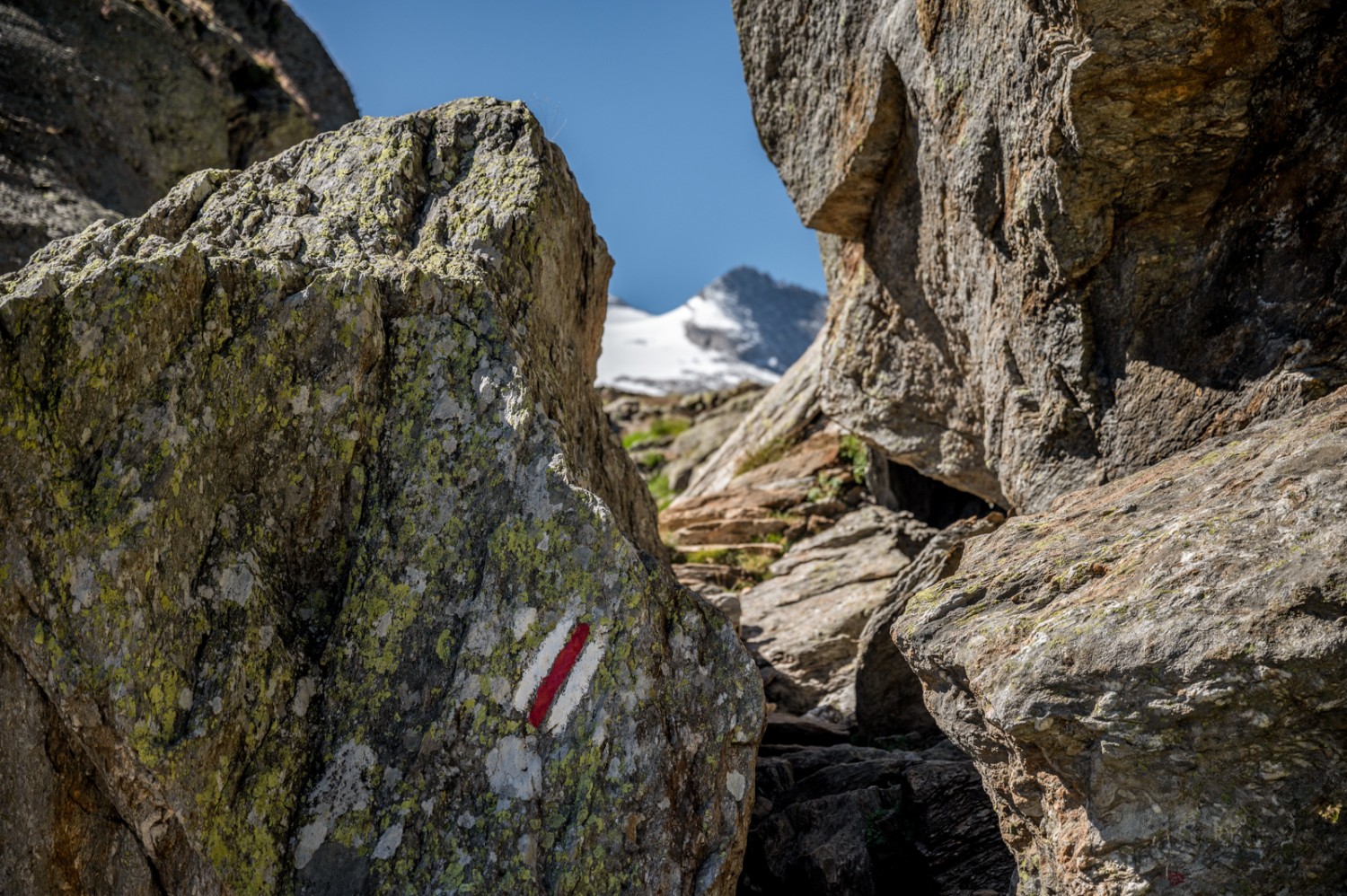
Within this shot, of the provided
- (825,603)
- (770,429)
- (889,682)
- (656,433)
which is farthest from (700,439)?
(889,682)

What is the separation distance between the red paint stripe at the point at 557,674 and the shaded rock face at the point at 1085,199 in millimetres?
6493

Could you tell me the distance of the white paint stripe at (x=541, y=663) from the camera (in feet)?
24.8

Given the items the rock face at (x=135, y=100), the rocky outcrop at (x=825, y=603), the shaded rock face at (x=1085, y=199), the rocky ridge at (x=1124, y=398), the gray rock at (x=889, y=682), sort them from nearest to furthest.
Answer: the rocky ridge at (x=1124, y=398) < the shaded rock face at (x=1085, y=199) < the gray rock at (x=889, y=682) < the rocky outcrop at (x=825, y=603) < the rock face at (x=135, y=100)

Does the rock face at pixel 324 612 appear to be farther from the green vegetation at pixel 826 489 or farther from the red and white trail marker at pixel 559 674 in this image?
the green vegetation at pixel 826 489

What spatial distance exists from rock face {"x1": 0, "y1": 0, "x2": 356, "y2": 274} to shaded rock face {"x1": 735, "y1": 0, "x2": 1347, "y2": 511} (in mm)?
17615

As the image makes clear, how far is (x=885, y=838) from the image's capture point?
357 inches

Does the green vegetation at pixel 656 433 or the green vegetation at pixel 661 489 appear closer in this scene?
the green vegetation at pixel 661 489

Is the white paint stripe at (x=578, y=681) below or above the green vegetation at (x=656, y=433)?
below

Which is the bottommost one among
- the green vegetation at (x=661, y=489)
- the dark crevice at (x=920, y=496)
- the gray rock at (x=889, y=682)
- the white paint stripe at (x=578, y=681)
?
the gray rock at (x=889, y=682)

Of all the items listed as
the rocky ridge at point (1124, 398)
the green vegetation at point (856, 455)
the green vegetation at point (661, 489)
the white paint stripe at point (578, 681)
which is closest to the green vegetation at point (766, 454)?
the green vegetation at point (856, 455)

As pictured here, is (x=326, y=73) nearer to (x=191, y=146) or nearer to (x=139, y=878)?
(x=191, y=146)

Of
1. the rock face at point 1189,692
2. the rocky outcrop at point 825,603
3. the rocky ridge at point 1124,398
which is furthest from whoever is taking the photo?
the rocky outcrop at point 825,603

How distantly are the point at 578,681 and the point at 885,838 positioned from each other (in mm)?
3624

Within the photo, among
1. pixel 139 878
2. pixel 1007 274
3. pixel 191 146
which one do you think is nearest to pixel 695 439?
pixel 191 146
